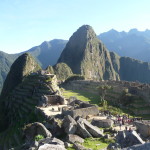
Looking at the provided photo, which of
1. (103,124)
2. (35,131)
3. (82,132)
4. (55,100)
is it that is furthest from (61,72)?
(82,132)

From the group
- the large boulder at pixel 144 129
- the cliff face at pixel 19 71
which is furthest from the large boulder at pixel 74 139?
the cliff face at pixel 19 71

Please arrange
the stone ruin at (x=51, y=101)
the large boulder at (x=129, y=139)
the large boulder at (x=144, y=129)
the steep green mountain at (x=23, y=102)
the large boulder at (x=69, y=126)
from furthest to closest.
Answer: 1. the steep green mountain at (x=23, y=102)
2. the stone ruin at (x=51, y=101)
3. the large boulder at (x=144, y=129)
4. the large boulder at (x=69, y=126)
5. the large boulder at (x=129, y=139)

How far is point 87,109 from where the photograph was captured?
106ft

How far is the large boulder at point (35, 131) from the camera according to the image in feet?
70.2

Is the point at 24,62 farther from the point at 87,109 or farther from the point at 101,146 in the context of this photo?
the point at 101,146

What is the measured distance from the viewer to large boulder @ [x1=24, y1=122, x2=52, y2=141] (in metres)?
21.4

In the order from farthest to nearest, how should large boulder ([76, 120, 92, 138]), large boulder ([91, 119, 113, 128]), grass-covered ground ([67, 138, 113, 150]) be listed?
large boulder ([91, 119, 113, 128])
large boulder ([76, 120, 92, 138])
grass-covered ground ([67, 138, 113, 150])

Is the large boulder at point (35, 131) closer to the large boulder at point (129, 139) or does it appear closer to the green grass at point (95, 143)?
the green grass at point (95, 143)

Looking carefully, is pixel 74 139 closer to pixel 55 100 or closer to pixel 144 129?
pixel 144 129

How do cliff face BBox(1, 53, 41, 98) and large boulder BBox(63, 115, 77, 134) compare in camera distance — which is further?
cliff face BBox(1, 53, 41, 98)

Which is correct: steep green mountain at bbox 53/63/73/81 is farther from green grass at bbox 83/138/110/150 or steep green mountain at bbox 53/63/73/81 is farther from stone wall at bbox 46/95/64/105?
green grass at bbox 83/138/110/150

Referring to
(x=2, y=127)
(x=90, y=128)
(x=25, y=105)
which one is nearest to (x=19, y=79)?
(x=2, y=127)

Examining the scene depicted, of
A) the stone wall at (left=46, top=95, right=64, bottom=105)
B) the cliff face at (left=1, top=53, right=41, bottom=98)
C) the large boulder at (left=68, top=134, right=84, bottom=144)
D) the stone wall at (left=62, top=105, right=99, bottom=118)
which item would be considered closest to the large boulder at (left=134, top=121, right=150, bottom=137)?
the large boulder at (left=68, top=134, right=84, bottom=144)

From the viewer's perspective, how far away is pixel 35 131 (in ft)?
75.0
